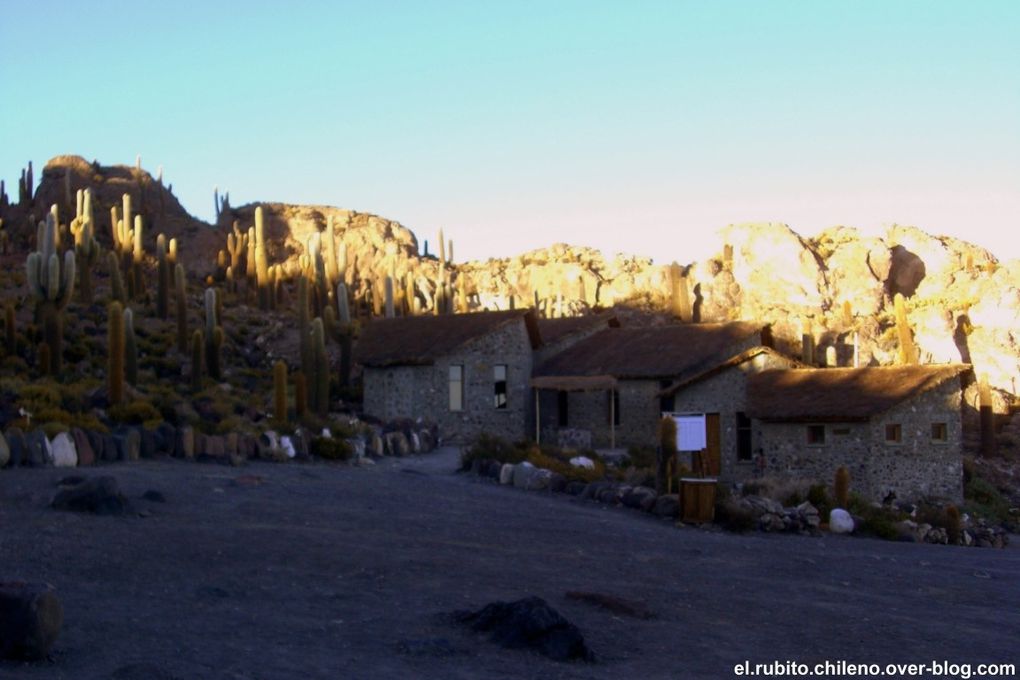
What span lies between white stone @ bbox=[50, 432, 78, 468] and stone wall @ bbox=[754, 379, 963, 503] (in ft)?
63.4

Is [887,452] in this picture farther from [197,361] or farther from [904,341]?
[197,361]

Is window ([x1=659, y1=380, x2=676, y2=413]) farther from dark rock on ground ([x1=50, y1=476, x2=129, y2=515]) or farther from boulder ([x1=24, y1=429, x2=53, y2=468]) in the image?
dark rock on ground ([x1=50, y1=476, x2=129, y2=515])

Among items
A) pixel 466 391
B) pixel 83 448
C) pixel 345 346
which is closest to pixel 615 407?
pixel 466 391

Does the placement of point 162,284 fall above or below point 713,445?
above

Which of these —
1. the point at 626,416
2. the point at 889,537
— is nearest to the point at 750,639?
the point at 889,537

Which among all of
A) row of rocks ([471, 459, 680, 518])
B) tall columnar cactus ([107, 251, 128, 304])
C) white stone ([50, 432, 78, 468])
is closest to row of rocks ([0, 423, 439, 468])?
white stone ([50, 432, 78, 468])

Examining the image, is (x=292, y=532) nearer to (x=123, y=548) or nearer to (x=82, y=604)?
(x=123, y=548)

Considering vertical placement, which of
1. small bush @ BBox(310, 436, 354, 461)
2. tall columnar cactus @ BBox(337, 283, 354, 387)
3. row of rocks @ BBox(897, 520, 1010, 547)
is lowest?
row of rocks @ BBox(897, 520, 1010, 547)

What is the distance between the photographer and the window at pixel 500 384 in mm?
39125

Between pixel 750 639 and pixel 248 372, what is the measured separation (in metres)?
31.2

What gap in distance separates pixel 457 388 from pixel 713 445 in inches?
346

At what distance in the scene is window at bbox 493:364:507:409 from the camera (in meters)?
39.1

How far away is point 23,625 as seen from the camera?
906cm

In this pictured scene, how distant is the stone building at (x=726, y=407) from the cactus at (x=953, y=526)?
8.46 meters
